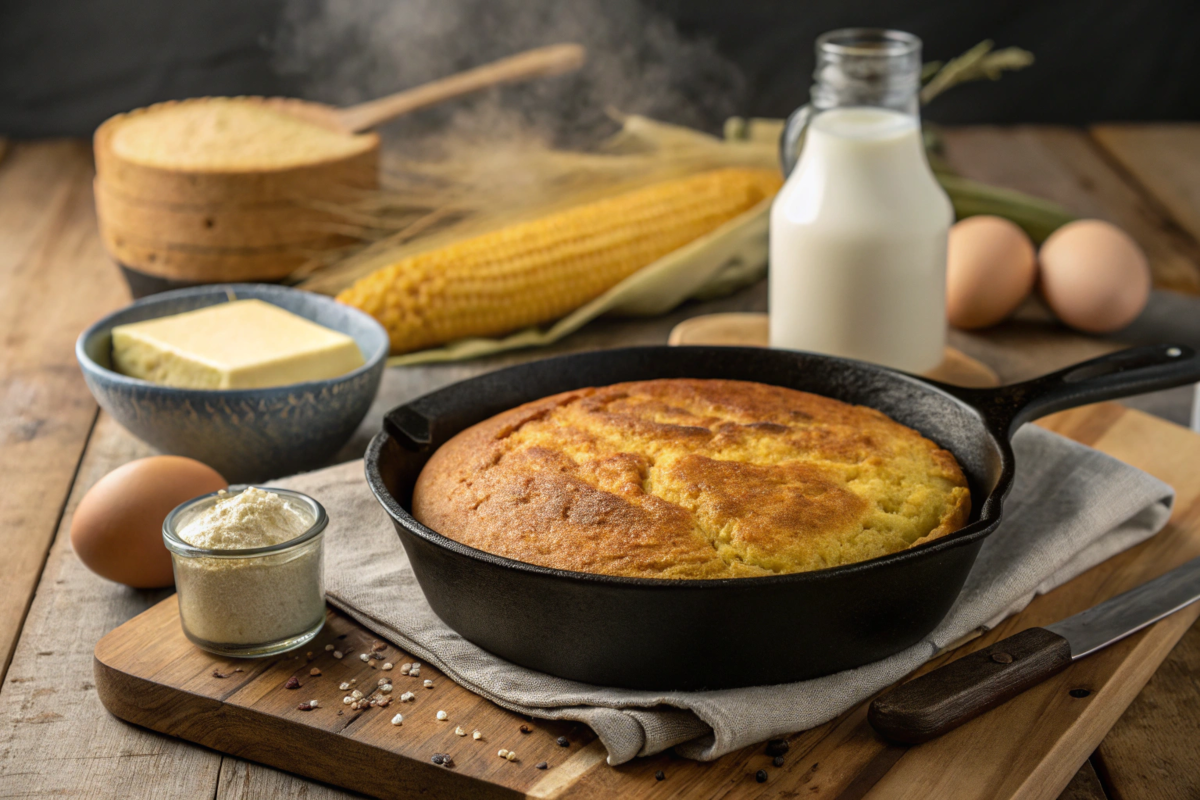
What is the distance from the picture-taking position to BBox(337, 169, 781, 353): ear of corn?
259 centimetres

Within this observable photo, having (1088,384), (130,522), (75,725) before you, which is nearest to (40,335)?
(130,522)

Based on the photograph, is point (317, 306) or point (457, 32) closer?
point (317, 306)

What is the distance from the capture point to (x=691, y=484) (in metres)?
1.46

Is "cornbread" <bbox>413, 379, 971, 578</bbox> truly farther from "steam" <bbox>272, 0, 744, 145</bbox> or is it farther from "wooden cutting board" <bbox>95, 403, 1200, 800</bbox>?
"steam" <bbox>272, 0, 744, 145</bbox>

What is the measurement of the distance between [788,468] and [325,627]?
2.15ft

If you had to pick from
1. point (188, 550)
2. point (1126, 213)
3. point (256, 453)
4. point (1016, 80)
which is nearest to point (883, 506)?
point (188, 550)

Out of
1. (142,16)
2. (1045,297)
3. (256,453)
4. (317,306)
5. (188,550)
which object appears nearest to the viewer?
(188,550)

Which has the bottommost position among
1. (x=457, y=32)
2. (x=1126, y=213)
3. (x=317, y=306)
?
(x=1126, y=213)

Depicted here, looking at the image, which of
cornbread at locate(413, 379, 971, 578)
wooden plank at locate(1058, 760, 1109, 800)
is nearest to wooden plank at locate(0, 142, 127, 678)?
cornbread at locate(413, 379, 971, 578)

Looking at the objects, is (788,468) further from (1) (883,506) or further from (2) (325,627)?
(2) (325,627)

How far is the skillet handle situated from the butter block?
3.73 feet

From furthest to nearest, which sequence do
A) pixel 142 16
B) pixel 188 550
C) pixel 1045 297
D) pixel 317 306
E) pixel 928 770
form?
pixel 142 16 → pixel 1045 297 → pixel 317 306 → pixel 188 550 → pixel 928 770

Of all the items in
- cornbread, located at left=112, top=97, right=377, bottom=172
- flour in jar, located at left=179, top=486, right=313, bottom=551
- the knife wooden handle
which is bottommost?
the knife wooden handle

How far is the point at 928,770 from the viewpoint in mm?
1236
